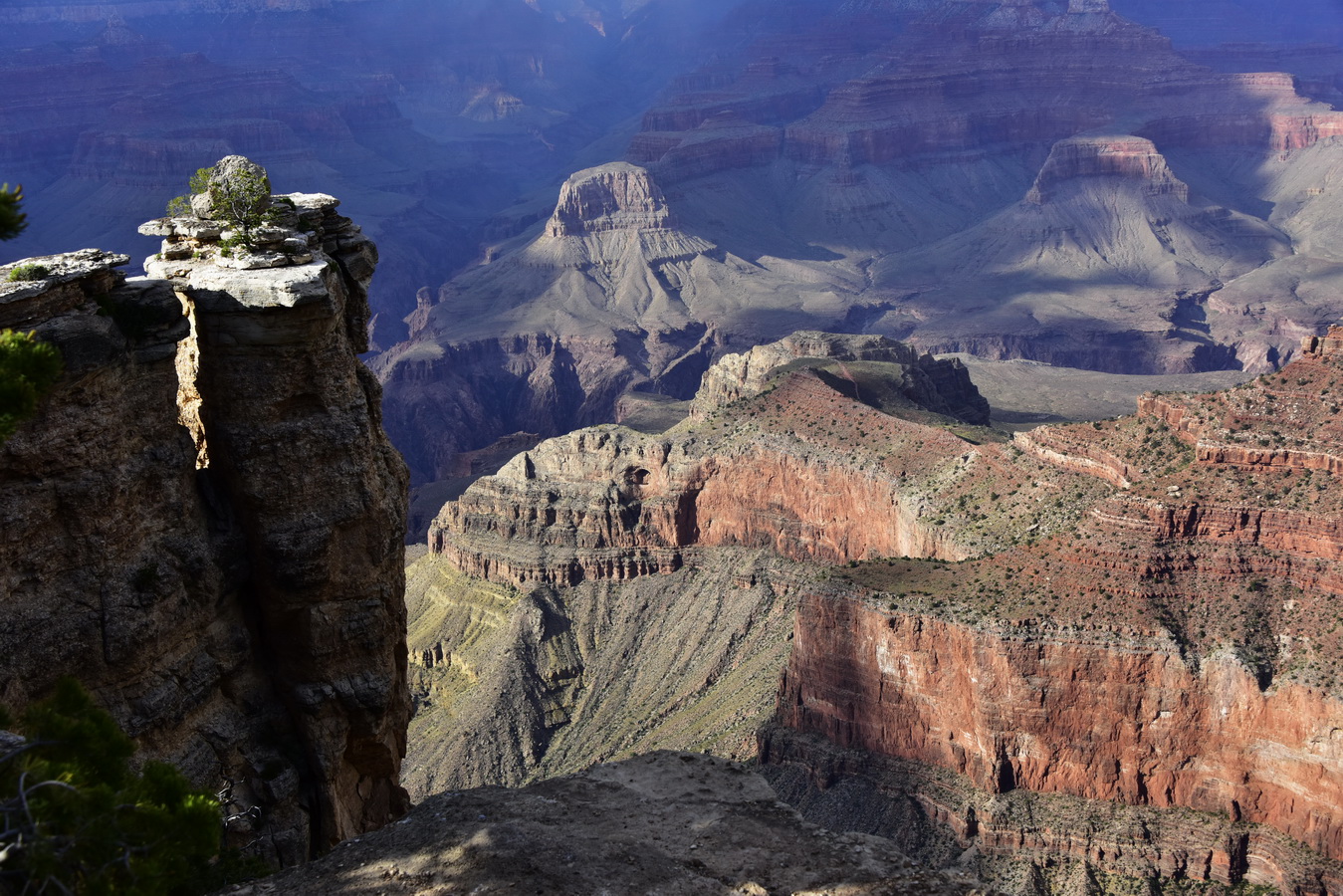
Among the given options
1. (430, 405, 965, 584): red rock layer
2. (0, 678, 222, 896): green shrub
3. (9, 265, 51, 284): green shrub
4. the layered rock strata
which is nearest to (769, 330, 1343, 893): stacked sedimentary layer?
the layered rock strata

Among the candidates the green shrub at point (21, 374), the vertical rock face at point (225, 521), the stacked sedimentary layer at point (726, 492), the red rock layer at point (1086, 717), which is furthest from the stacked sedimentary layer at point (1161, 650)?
the green shrub at point (21, 374)

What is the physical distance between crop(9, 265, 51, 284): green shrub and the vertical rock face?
0.41 m

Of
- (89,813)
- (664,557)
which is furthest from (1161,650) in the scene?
(89,813)

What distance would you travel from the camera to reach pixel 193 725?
121 feet

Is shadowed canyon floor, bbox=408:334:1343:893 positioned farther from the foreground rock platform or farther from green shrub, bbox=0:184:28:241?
green shrub, bbox=0:184:28:241

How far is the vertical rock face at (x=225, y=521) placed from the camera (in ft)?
107

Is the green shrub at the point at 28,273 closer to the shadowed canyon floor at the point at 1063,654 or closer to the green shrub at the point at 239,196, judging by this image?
the green shrub at the point at 239,196

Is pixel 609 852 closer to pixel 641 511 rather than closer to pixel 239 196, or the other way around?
pixel 239 196

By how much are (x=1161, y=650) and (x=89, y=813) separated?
56989 millimetres

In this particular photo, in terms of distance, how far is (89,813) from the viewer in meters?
A: 25.5

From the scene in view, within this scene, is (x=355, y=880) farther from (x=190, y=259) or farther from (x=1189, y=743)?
(x=1189, y=743)

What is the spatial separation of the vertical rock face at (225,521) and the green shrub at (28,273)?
16.1 inches

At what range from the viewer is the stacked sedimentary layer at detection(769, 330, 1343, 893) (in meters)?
67.9

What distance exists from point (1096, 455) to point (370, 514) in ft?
175
